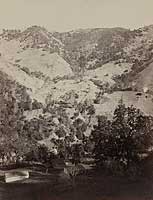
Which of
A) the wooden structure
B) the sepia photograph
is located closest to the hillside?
the sepia photograph

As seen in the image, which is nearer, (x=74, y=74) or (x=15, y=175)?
(x=15, y=175)

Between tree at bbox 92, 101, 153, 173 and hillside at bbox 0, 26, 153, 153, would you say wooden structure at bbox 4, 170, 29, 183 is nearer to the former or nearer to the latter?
hillside at bbox 0, 26, 153, 153

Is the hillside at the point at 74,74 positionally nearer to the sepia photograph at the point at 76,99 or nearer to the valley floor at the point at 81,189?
the sepia photograph at the point at 76,99

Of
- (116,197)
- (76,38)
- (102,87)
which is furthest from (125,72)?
(116,197)

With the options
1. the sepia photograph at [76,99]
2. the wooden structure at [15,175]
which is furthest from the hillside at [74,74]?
the wooden structure at [15,175]

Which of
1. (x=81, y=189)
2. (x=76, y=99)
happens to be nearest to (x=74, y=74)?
(x=76, y=99)

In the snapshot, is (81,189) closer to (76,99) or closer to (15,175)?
(15,175)

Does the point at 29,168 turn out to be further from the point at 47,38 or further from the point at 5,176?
the point at 47,38

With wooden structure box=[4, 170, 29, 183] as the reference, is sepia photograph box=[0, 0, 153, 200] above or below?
above
